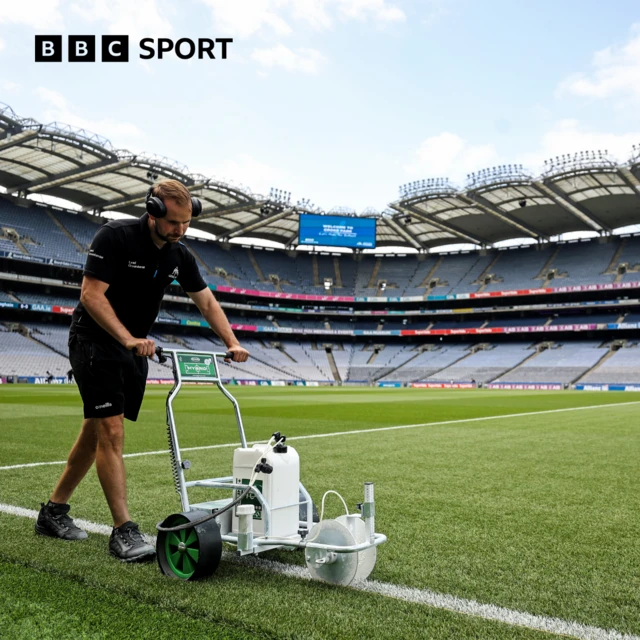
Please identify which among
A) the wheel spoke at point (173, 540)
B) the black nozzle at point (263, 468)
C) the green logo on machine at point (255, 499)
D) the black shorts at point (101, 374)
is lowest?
the wheel spoke at point (173, 540)

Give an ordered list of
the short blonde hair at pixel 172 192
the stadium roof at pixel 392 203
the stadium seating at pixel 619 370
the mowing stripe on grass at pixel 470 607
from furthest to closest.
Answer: the stadium seating at pixel 619 370 → the stadium roof at pixel 392 203 → the short blonde hair at pixel 172 192 → the mowing stripe on grass at pixel 470 607

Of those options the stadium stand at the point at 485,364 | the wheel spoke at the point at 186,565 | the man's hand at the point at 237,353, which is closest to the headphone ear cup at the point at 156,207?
the man's hand at the point at 237,353

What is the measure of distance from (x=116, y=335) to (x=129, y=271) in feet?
1.66

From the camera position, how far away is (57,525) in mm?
4043

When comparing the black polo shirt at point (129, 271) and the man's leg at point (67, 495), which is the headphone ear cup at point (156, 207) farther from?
the man's leg at point (67, 495)

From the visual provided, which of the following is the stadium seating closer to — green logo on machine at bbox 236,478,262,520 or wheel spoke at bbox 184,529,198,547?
green logo on machine at bbox 236,478,262,520

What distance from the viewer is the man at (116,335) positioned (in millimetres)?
3807

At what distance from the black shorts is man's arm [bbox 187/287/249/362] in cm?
59

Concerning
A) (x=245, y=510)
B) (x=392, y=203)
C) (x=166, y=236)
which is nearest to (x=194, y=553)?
(x=245, y=510)

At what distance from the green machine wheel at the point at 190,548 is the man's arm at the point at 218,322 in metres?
1.08

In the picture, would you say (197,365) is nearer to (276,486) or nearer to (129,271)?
(129,271)

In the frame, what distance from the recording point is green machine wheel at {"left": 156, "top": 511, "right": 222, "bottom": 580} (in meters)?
3.23

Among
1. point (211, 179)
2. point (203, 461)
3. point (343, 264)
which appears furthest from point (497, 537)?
point (343, 264)

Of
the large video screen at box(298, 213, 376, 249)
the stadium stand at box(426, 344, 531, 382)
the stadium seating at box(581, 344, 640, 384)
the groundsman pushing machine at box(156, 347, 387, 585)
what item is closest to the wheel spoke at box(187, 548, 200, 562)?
the groundsman pushing machine at box(156, 347, 387, 585)
